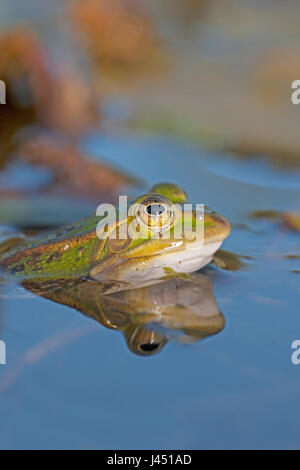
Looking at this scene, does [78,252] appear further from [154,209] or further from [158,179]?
[158,179]

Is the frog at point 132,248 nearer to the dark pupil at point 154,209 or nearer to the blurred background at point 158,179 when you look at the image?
the dark pupil at point 154,209

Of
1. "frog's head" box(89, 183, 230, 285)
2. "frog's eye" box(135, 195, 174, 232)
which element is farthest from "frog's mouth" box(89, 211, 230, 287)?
"frog's eye" box(135, 195, 174, 232)

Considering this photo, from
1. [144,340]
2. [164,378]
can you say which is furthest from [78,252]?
[164,378]

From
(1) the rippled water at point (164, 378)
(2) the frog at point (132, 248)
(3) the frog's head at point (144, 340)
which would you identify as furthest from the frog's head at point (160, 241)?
(3) the frog's head at point (144, 340)

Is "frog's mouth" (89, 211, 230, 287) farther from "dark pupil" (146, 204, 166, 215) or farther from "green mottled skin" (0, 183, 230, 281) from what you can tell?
"dark pupil" (146, 204, 166, 215)
